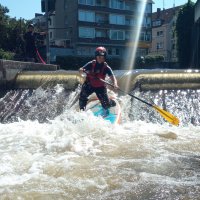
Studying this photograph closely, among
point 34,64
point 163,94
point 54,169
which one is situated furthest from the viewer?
point 34,64

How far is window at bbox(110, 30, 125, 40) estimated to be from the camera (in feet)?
180

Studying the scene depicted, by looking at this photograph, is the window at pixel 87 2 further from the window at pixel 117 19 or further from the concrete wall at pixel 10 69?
the concrete wall at pixel 10 69

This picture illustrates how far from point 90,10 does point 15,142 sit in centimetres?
4784

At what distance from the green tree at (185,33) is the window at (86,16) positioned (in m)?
18.8

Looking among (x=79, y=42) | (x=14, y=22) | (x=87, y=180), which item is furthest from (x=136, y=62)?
(x=87, y=180)

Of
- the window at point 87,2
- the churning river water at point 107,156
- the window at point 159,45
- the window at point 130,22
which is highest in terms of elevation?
the window at point 87,2

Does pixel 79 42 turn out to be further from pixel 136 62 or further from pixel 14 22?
pixel 14 22

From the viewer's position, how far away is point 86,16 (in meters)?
52.3

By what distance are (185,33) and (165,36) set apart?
114ft

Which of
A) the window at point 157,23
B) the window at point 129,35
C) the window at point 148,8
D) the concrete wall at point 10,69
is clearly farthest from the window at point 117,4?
the concrete wall at point 10,69

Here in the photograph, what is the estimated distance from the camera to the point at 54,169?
5.11 meters

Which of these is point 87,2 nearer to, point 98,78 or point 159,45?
point 159,45

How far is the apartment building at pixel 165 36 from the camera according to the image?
66812mm

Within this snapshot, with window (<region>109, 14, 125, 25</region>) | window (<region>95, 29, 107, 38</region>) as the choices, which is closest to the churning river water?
window (<region>95, 29, 107, 38</region>)
